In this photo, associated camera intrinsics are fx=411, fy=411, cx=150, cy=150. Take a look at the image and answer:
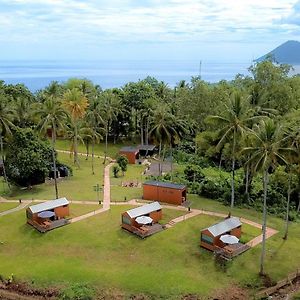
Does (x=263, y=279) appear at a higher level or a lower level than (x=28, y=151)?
lower

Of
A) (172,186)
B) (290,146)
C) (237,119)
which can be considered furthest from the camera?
(172,186)

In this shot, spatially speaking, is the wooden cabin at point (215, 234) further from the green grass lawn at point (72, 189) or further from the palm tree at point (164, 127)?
the palm tree at point (164, 127)

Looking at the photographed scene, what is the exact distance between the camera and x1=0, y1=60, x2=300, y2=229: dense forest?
42056 millimetres

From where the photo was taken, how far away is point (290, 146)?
38.7 meters

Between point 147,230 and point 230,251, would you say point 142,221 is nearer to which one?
point 147,230

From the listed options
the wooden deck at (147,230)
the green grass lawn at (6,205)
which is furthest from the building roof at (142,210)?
the green grass lawn at (6,205)

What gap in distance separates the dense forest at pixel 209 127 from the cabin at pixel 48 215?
10.9 metres

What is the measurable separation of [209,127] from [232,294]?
3716 cm

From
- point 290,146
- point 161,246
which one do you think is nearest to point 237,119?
point 290,146

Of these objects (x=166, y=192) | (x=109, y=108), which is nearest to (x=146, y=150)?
(x=109, y=108)

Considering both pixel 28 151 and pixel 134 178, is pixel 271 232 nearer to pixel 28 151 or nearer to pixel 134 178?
pixel 134 178

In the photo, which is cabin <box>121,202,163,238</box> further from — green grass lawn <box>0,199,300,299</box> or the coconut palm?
the coconut palm

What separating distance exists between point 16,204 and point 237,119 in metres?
29.8

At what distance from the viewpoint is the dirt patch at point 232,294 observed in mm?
33591
